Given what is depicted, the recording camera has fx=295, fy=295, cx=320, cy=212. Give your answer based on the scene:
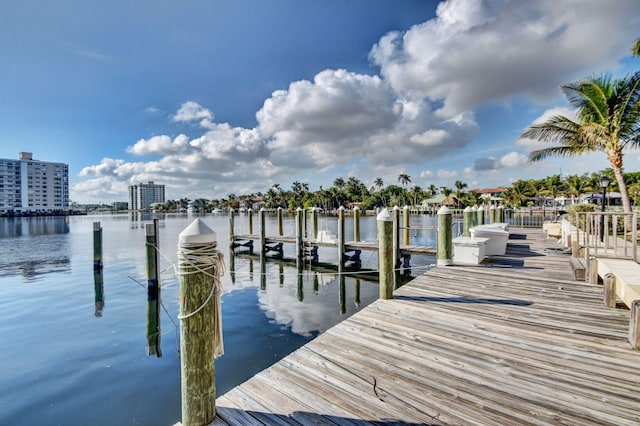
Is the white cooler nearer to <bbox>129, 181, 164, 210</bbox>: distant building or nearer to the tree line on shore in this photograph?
the tree line on shore

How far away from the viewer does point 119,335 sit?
6762 mm

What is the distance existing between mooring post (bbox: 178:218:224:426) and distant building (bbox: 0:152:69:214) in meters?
137

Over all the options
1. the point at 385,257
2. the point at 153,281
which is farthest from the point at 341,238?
the point at 385,257

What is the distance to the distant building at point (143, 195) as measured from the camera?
169 m

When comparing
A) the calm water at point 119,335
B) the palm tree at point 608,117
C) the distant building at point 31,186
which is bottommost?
the calm water at point 119,335

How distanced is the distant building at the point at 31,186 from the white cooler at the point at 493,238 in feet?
451

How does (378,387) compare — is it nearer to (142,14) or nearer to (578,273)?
(578,273)

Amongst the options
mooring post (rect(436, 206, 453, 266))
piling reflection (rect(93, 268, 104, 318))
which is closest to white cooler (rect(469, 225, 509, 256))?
mooring post (rect(436, 206, 453, 266))

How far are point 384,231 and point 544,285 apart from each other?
10.8 feet

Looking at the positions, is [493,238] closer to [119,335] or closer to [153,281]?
[119,335]

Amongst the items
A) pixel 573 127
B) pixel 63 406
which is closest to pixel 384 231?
pixel 63 406

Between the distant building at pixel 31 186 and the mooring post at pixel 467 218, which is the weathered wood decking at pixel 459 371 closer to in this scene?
the mooring post at pixel 467 218

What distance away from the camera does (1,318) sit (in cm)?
774

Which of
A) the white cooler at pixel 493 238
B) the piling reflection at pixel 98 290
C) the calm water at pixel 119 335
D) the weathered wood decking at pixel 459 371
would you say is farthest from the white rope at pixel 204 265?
the piling reflection at pixel 98 290
